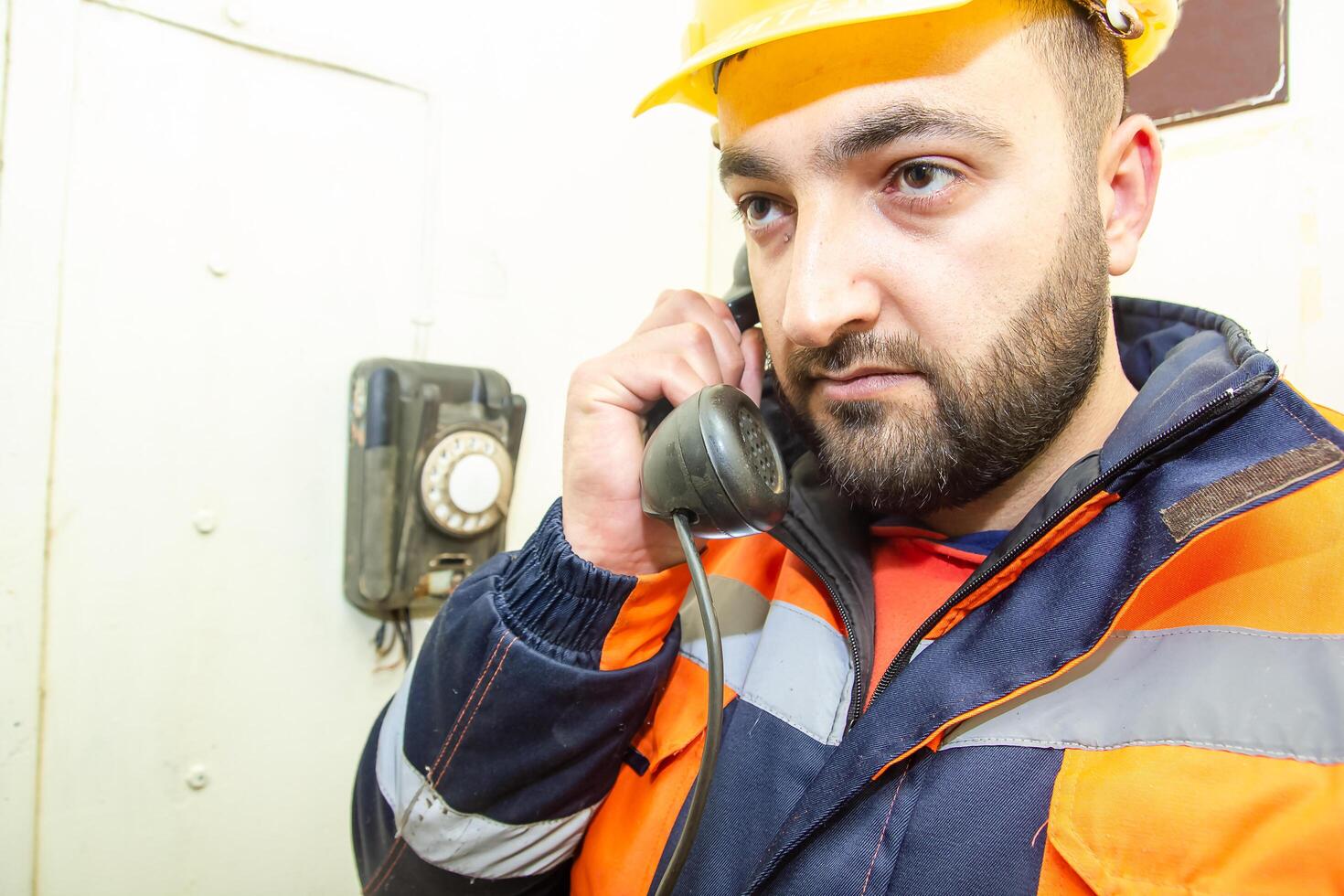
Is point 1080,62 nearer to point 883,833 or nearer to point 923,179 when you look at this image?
point 923,179

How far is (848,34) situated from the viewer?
629mm

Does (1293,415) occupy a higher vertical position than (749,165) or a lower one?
lower

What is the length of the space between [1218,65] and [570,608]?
93 centimetres

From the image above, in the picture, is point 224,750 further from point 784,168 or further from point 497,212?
point 784,168

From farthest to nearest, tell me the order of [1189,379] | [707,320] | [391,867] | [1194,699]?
1. [707,320]
2. [391,867]
3. [1189,379]
4. [1194,699]

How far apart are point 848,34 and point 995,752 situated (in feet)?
1.83

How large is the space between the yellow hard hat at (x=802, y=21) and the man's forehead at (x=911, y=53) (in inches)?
0.5

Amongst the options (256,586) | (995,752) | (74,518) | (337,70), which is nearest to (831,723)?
(995,752)

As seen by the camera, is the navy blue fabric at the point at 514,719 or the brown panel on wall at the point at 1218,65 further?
the brown panel on wall at the point at 1218,65

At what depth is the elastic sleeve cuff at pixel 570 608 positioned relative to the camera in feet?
2.22

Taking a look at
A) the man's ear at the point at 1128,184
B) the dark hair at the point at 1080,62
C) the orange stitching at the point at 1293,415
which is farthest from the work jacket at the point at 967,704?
the dark hair at the point at 1080,62

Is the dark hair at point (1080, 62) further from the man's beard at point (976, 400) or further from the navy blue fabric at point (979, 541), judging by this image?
the navy blue fabric at point (979, 541)

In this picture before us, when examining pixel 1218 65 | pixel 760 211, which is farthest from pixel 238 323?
pixel 1218 65

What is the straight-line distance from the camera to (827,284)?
0.63 meters
